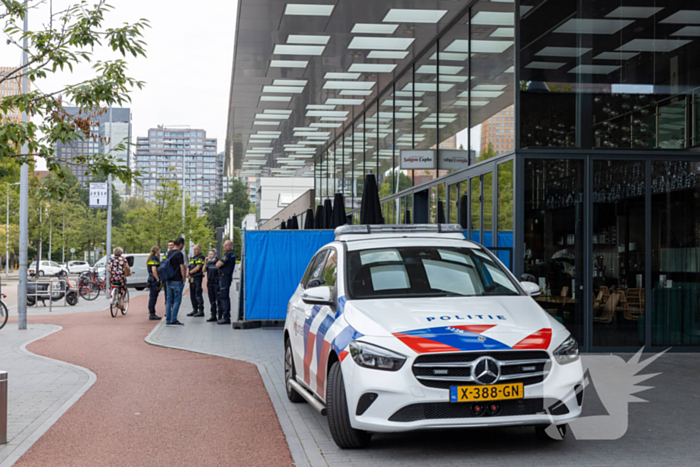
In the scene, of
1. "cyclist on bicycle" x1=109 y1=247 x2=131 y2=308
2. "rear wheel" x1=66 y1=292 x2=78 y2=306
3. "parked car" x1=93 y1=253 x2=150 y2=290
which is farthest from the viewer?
"parked car" x1=93 y1=253 x2=150 y2=290

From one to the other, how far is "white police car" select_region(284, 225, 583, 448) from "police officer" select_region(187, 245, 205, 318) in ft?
42.0

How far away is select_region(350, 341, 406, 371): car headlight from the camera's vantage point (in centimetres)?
563

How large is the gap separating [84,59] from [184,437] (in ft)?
14.0

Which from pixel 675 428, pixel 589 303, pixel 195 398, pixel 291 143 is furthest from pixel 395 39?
pixel 291 143

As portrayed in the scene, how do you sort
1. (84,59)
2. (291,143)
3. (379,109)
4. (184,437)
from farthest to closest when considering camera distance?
1. (291,143)
2. (379,109)
3. (84,59)
4. (184,437)

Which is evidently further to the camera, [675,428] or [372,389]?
[675,428]

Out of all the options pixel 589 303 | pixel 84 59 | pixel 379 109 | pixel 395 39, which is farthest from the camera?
pixel 379 109

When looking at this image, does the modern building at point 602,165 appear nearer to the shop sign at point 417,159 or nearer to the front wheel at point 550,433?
the shop sign at point 417,159

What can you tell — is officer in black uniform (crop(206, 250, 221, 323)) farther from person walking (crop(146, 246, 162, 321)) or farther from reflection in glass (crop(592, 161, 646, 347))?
reflection in glass (crop(592, 161, 646, 347))

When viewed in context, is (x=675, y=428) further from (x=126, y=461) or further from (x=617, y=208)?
(x=617, y=208)

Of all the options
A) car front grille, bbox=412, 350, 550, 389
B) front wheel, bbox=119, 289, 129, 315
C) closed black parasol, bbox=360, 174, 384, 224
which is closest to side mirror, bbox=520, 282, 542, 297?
car front grille, bbox=412, 350, 550, 389

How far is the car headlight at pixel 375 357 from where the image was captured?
5.63 m

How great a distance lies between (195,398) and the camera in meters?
8.51

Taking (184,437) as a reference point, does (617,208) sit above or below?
above
